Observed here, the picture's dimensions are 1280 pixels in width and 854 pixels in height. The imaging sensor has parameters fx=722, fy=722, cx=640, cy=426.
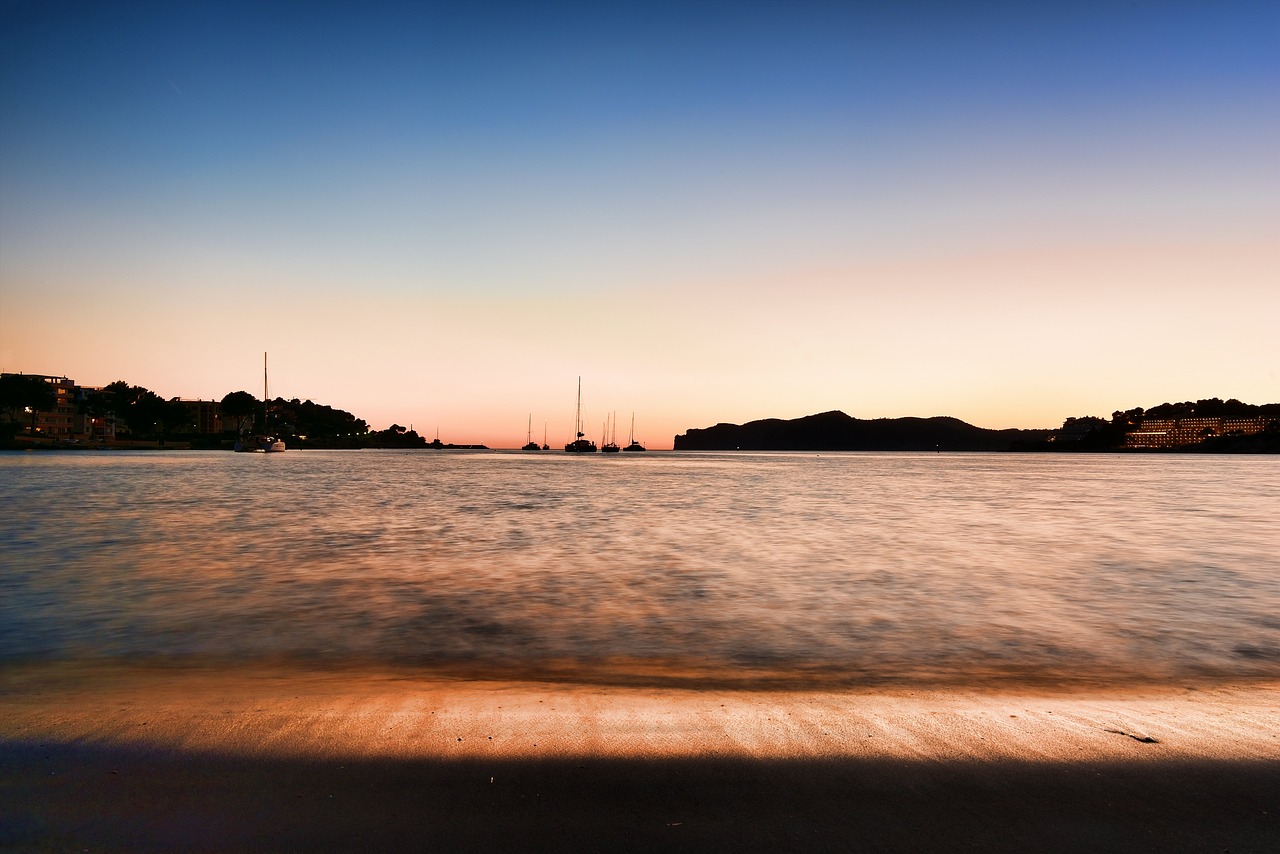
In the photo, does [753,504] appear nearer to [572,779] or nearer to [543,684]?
[543,684]

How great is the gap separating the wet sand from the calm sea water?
2.78m

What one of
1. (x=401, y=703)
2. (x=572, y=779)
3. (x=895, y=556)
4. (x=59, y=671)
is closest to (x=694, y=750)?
(x=572, y=779)

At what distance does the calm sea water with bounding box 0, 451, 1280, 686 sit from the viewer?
946 centimetres

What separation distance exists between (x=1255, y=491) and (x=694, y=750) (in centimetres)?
6894

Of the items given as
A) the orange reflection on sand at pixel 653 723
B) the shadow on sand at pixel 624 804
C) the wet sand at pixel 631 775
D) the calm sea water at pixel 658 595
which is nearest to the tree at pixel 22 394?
the calm sea water at pixel 658 595

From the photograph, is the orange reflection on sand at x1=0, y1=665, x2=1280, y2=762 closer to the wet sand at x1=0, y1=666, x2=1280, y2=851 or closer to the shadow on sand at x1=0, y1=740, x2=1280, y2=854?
the wet sand at x1=0, y1=666, x2=1280, y2=851

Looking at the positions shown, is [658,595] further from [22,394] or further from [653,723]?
[22,394]

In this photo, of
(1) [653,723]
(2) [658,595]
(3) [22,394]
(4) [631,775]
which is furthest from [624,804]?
(3) [22,394]

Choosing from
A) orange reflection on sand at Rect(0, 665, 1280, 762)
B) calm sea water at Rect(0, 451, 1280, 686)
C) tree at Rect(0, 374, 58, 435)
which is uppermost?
tree at Rect(0, 374, 58, 435)

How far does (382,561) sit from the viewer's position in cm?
1841

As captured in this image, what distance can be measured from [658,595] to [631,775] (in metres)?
9.98

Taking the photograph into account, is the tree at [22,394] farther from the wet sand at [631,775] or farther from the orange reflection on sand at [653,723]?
the wet sand at [631,775]

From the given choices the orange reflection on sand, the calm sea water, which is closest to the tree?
the calm sea water

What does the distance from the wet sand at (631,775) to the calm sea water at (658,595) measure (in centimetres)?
278
